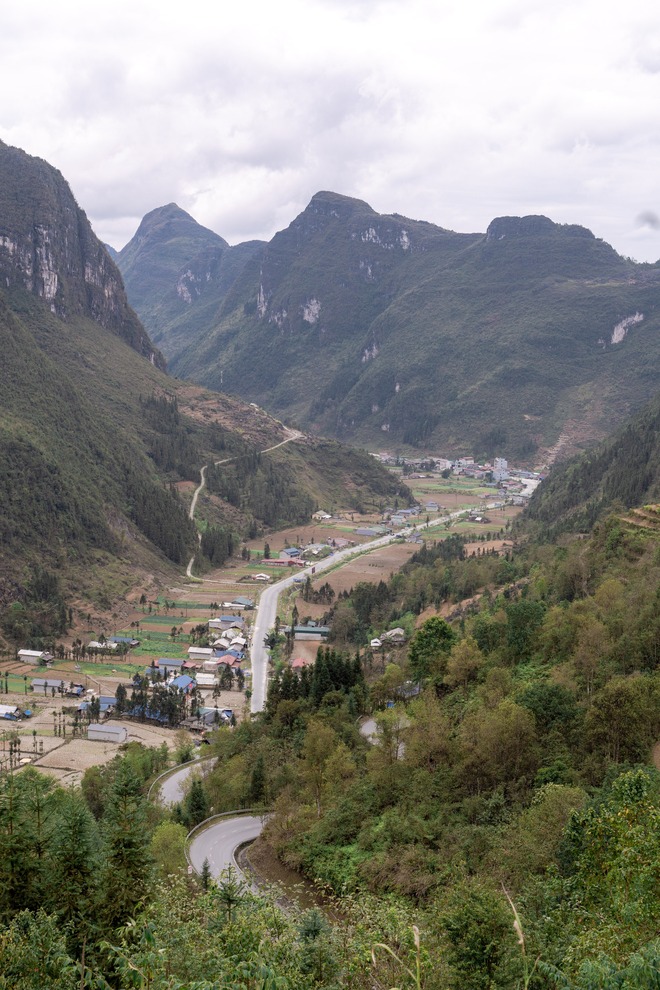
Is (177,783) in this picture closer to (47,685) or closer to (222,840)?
(222,840)

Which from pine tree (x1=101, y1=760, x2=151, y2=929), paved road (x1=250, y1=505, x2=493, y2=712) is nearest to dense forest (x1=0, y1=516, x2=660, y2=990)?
pine tree (x1=101, y1=760, x2=151, y2=929)

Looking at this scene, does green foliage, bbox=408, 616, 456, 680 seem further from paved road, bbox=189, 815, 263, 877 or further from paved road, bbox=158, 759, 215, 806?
paved road, bbox=158, 759, 215, 806

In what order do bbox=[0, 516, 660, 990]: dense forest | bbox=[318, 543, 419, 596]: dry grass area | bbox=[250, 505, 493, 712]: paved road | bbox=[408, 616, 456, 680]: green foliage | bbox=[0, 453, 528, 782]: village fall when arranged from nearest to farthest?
bbox=[0, 516, 660, 990]: dense forest → bbox=[408, 616, 456, 680]: green foliage → bbox=[0, 453, 528, 782]: village → bbox=[250, 505, 493, 712]: paved road → bbox=[318, 543, 419, 596]: dry grass area

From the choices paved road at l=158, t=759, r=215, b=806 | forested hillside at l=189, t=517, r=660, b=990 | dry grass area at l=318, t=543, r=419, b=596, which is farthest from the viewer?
dry grass area at l=318, t=543, r=419, b=596

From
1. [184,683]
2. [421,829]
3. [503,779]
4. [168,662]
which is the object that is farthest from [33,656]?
[503,779]

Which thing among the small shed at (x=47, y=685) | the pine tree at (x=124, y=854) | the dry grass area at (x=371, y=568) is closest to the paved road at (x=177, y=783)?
the pine tree at (x=124, y=854)

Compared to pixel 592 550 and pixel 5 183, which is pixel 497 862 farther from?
pixel 5 183
